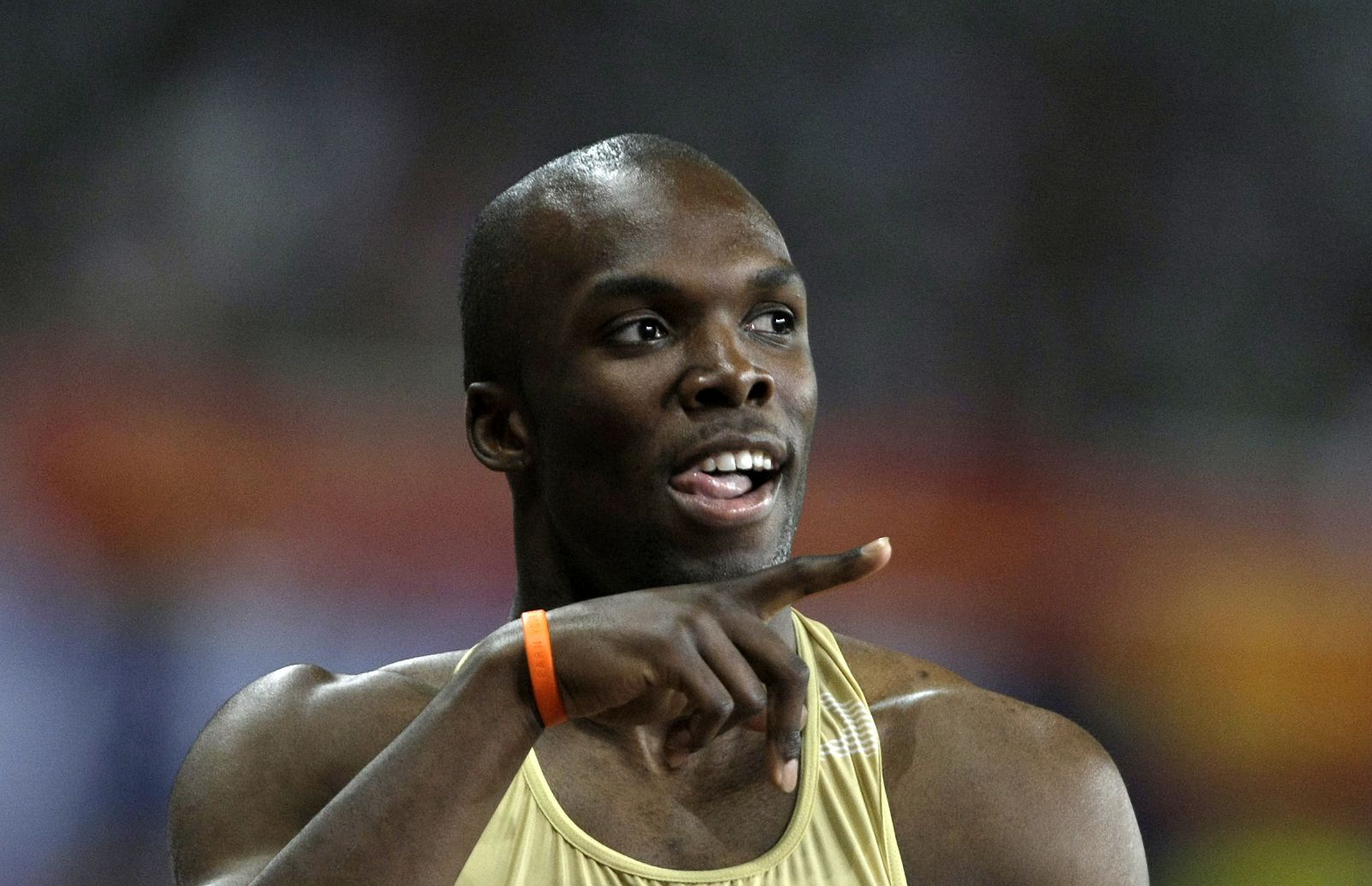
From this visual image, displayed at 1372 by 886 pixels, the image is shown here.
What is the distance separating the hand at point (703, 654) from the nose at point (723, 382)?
29 centimetres

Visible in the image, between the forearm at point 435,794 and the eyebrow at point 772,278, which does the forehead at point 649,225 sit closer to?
the eyebrow at point 772,278

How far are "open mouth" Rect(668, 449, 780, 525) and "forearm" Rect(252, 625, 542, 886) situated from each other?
293 millimetres

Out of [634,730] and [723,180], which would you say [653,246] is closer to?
[723,180]

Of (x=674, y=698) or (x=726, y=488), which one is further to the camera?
(x=726, y=488)

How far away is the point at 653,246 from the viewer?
1.71 meters

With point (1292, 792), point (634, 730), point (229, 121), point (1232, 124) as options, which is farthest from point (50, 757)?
point (1232, 124)

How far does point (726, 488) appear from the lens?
1.62 meters

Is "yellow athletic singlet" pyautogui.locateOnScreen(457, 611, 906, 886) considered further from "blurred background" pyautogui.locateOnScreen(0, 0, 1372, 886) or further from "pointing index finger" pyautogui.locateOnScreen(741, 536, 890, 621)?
"blurred background" pyautogui.locateOnScreen(0, 0, 1372, 886)

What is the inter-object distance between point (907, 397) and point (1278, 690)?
97cm

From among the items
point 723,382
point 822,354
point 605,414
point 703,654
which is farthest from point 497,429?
point 822,354

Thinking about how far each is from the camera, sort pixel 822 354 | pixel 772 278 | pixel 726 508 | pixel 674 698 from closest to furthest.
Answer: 1. pixel 674 698
2. pixel 726 508
3. pixel 772 278
4. pixel 822 354

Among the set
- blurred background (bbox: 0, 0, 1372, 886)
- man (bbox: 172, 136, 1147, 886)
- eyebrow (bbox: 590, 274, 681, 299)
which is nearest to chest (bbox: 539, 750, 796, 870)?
man (bbox: 172, 136, 1147, 886)

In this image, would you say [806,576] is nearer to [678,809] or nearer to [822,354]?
[678,809]

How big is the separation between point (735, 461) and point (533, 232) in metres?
0.38
